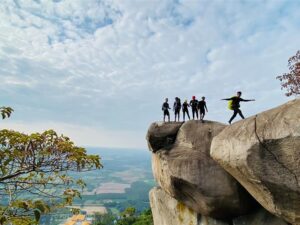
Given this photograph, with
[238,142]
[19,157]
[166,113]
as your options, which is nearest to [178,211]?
[166,113]

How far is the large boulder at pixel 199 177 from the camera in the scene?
38.8 ft

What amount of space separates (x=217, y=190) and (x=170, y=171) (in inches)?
93.7

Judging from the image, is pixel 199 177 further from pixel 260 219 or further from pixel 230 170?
pixel 260 219

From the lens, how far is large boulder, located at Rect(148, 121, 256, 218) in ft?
38.8

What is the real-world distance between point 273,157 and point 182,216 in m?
6.98

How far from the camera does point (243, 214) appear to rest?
39.8ft

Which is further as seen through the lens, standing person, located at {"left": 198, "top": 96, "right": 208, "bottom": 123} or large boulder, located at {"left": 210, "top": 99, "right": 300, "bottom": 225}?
standing person, located at {"left": 198, "top": 96, "right": 208, "bottom": 123}

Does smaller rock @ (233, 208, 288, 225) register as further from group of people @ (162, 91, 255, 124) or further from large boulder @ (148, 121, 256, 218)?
group of people @ (162, 91, 255, 124)

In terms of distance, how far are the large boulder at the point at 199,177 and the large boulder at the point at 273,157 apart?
1871 mm

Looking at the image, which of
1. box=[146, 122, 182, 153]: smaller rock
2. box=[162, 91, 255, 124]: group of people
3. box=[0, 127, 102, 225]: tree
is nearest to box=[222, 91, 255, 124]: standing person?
box=[162, 91, 255, 124]: group of people

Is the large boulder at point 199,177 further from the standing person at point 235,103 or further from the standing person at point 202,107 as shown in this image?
the standing person at point 235,103

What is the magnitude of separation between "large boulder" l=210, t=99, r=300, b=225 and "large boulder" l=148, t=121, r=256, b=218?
73.7 inches

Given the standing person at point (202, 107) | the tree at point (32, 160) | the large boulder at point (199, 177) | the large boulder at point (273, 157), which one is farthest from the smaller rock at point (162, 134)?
the tree at point (32, 160)

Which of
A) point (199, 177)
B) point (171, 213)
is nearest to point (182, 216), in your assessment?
point (171, 213)
